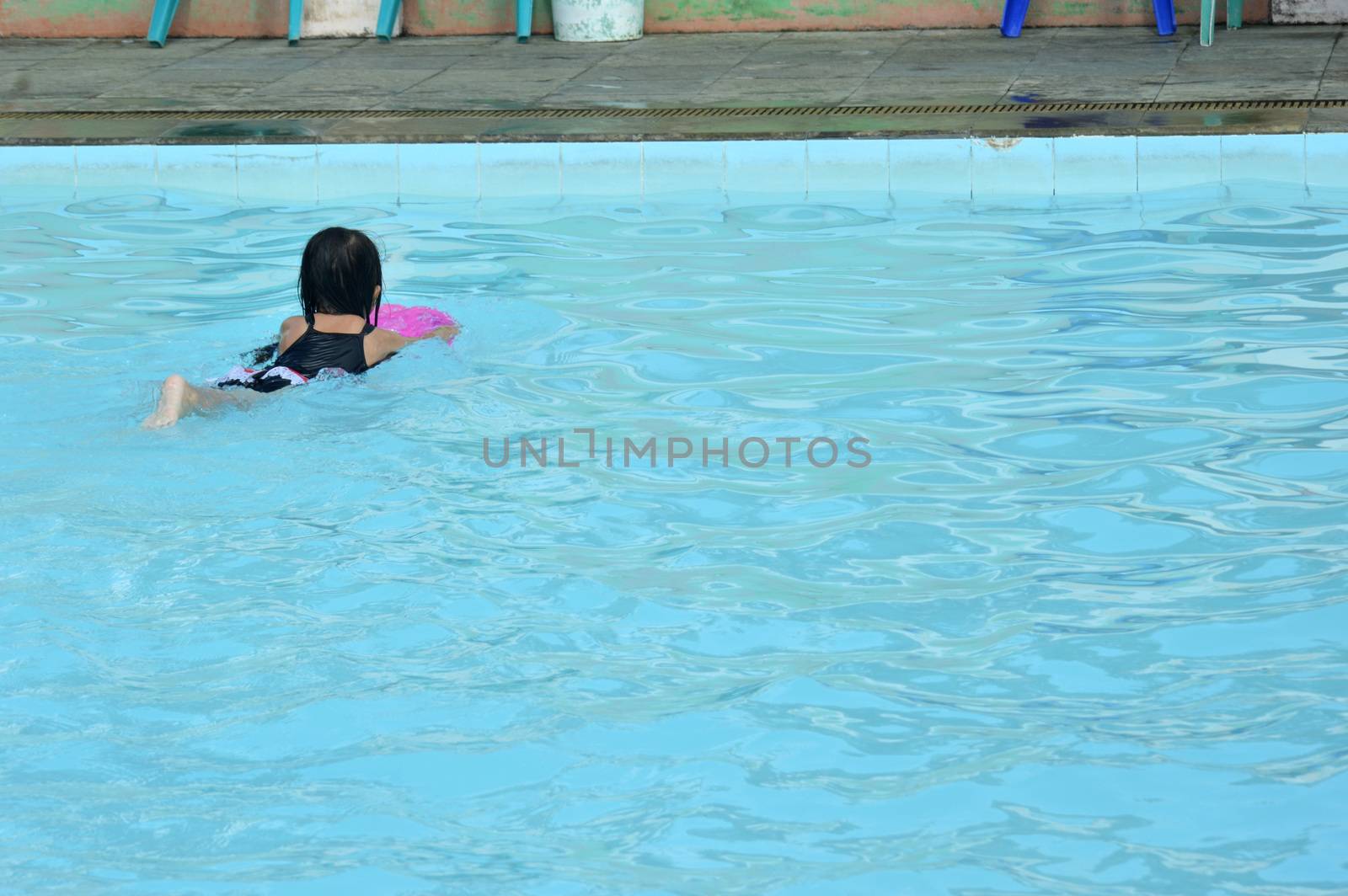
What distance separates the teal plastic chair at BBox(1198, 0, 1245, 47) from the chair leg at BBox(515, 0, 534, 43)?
3.87 m

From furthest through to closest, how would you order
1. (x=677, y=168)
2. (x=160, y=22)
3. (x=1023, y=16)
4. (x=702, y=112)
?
(x=160, y=22)
(x=1023, y=16)
(x=702, y=112)
(x=677, y=168)

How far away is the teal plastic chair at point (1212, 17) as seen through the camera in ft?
28.4

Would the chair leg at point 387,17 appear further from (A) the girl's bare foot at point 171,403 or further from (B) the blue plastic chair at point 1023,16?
(A) the girl's bare foot at point 171,403

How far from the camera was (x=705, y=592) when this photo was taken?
3.64 meters

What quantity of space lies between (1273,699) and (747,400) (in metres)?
2.07

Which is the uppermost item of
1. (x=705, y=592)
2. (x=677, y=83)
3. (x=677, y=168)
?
(x=677, y=83)

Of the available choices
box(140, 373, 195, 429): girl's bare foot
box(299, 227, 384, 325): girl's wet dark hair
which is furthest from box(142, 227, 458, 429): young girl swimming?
box(140, 373, 195, 429): girl's bare foot

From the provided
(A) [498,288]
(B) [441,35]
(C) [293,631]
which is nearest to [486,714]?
(C) [293,631]

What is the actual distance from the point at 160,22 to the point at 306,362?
6.07m

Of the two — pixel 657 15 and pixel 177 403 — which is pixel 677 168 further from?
pixel 177 403

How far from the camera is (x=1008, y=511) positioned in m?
4.02

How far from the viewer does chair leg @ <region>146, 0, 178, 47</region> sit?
32.9ft

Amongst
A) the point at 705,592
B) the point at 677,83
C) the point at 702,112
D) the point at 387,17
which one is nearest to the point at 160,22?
the point at 387,17

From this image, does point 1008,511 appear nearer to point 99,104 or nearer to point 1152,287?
point 1152,287
